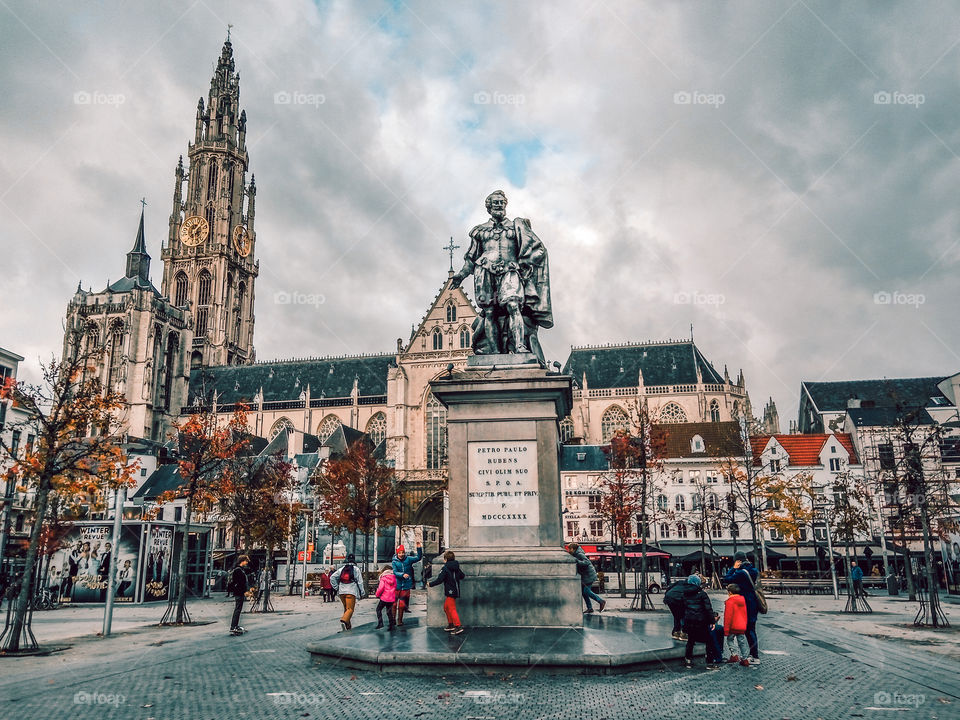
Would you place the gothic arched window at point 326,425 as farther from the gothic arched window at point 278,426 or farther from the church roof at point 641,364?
the church roof at point 641,364

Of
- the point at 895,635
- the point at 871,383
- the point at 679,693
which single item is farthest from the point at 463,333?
the point at 679,693

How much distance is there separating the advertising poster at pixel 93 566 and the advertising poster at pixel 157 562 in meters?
0.43

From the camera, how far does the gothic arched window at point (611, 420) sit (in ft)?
222

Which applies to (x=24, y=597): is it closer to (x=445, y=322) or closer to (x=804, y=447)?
(x=804, y=447)

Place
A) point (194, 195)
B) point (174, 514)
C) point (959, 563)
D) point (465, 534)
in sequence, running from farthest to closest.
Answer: point (194, 195)
point (174, 514)
point (959, 563)
point (465, 534)

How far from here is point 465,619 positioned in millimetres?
9367

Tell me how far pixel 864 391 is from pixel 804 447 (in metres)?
14.2

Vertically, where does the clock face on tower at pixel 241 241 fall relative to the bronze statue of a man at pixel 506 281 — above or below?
above

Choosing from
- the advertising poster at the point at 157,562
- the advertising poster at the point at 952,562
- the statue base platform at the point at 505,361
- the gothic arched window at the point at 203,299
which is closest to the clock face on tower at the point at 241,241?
the gothic arched window at the point at 203,299

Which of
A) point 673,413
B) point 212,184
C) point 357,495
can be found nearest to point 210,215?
point 212,184

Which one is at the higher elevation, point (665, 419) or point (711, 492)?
point (665, 419)

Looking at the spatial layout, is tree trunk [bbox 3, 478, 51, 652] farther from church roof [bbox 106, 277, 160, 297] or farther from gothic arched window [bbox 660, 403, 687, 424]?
church roof [bbox 106, 277, 160, 297]

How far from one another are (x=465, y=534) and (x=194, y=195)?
333 ft

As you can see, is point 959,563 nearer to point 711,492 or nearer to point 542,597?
point 711,492
